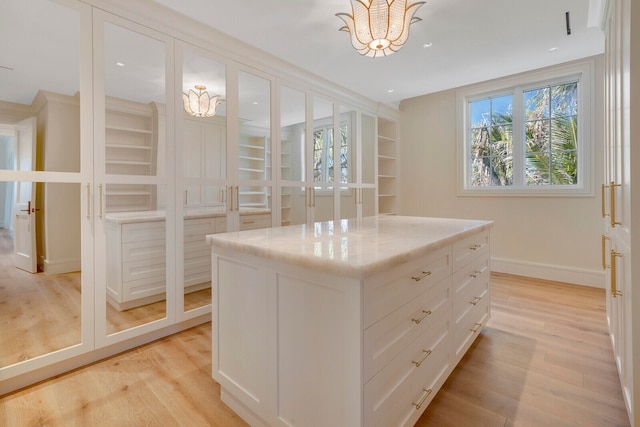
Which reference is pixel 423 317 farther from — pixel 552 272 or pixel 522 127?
pixel 522 127

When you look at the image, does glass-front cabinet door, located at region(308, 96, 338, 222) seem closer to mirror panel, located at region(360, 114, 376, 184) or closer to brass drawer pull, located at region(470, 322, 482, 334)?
mirror panel, located at region(360, 114, 376, 184)

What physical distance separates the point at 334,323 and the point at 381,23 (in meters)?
1.94

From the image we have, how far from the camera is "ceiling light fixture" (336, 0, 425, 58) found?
2.04m

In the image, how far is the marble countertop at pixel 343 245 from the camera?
1075mm

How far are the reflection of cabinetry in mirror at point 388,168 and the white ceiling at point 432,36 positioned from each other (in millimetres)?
1106

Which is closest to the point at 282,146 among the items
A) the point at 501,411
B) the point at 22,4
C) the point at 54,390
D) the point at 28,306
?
the point at 22,4

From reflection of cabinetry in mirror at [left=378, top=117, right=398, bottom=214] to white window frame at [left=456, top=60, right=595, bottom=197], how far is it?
97 cm

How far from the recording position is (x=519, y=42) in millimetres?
3047

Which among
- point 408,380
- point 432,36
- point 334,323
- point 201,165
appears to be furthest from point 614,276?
point 201,165

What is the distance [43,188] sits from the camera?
73.0 inches

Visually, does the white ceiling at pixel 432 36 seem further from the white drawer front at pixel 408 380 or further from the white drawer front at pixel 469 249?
the white drawer front at pixel 408 380

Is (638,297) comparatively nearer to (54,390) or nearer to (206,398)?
(206,398)

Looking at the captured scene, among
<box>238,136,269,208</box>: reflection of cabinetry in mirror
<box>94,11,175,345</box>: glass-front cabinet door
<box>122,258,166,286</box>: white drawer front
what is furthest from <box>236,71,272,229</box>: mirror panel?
<box>122,258,166,286</box>: white drawer front

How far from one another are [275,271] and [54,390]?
1567mm
